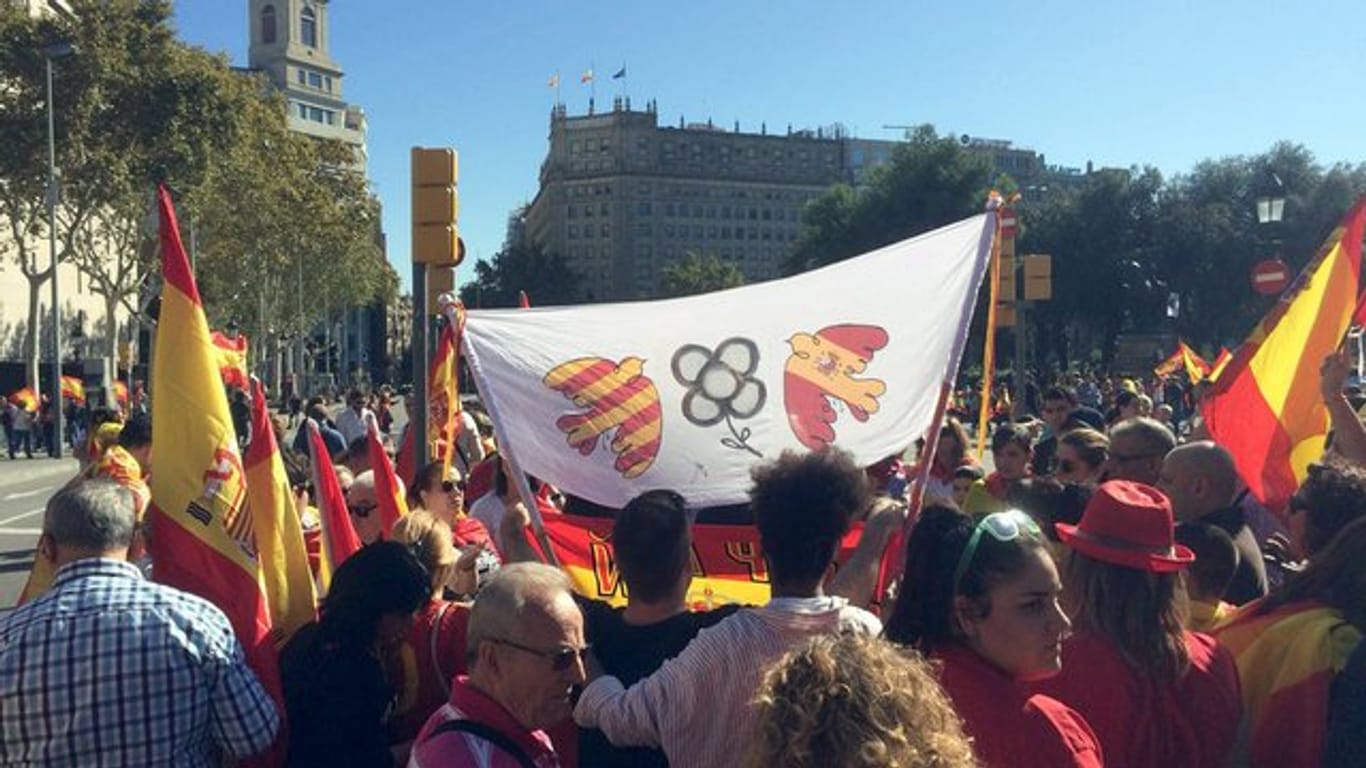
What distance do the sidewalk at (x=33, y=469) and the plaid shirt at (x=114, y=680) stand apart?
22748 millimetres

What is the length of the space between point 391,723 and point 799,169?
149 meters

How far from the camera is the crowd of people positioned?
8.19 ft

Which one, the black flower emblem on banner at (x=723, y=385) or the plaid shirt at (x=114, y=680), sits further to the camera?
the black flower emblem on banner at (x=723, y=385)

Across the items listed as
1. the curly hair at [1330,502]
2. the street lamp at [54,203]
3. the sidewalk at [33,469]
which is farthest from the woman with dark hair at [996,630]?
the street lamp at [54,203]

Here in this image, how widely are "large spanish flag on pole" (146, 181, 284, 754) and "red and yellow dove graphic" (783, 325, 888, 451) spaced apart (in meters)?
1.89

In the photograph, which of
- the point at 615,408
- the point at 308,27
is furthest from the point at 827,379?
the point at 308,27

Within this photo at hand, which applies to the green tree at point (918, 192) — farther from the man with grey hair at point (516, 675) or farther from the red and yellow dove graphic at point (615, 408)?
the man with grey hair at point (516, 675)

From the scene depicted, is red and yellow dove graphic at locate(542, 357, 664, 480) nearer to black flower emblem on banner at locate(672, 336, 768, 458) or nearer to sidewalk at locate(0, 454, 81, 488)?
black flower emblem on banner at locate(672, 336, 768, 458)

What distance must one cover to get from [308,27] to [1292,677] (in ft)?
379

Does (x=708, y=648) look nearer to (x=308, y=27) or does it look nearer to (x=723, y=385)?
(x=723, y=385)

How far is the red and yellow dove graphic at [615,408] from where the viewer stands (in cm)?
414

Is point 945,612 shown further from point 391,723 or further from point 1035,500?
point 1035,500

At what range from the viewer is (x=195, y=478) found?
3445 millimetres

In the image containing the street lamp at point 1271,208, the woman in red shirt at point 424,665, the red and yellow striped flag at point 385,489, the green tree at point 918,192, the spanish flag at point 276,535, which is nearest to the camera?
the woman in red shirt at point 424,665
